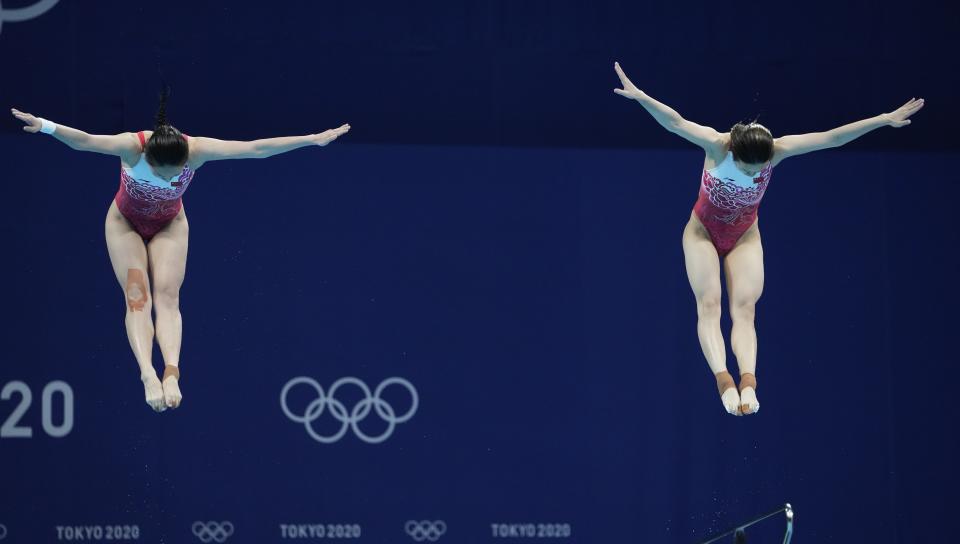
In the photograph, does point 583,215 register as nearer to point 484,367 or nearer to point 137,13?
point 484,367

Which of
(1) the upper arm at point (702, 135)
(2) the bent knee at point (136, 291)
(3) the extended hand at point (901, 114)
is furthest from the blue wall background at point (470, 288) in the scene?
(3) the extended hand at point (901, 114)

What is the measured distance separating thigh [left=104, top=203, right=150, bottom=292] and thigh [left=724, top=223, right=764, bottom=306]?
3.08 m

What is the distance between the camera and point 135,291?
7.07 metres

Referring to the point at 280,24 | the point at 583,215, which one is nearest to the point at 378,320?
the point at 583,215

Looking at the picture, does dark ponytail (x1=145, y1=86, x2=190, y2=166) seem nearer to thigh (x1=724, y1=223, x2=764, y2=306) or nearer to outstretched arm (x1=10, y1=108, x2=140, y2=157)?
outstretched arm (x1=10, y1=108, x2=140, y2=157)

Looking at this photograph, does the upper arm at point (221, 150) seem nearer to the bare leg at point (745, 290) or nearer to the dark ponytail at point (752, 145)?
the dark ponytail at point (752, 145)

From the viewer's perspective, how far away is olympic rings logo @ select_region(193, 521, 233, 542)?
8.96 meters

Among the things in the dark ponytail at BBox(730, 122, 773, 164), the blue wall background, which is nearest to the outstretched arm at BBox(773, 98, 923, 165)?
the dark ponytail at BBox(730, 122, 773, 164)

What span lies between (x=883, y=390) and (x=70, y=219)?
18.3 feet

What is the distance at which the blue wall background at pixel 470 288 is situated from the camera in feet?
29.1

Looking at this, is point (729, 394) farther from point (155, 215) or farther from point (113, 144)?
point (113, 144)

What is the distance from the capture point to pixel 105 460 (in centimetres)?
887

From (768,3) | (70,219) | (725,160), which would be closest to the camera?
(725,160)

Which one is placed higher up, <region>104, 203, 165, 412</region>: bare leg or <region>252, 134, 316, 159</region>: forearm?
<region>252, 134, 316, 159</region>: forearm
